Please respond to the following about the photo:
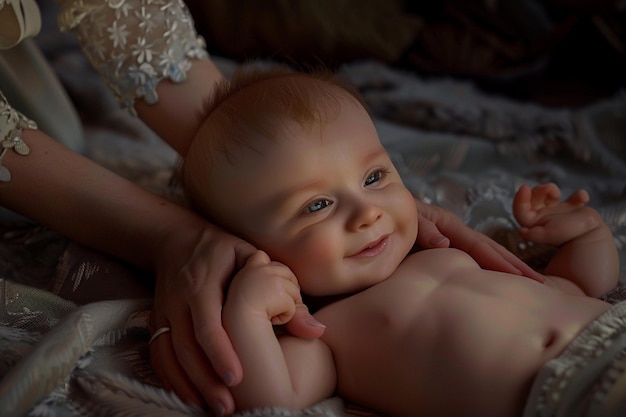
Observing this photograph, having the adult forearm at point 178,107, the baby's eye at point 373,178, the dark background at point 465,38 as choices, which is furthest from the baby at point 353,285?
the dark background at point 465,38

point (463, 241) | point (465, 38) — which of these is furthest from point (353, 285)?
point (465, 38)

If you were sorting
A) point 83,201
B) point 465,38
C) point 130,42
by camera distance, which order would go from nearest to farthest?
point 83,201 → point 130,42 → point 465,38

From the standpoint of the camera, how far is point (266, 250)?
31.6 inches

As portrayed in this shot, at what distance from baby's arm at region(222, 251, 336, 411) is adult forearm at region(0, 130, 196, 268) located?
7.3 inches

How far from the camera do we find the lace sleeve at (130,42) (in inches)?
41.9

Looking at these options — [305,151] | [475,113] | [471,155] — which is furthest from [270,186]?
[475,113]

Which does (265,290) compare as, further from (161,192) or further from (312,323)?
(161,192)

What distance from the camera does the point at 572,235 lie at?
914mm

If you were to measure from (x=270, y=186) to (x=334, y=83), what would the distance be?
0.17m

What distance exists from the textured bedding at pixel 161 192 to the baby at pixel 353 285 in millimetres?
44

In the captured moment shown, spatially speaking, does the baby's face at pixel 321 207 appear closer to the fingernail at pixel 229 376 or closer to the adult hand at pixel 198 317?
the adult hand at pixel 198 317

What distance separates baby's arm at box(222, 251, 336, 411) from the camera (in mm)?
678

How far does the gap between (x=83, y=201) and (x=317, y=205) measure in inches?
11.4

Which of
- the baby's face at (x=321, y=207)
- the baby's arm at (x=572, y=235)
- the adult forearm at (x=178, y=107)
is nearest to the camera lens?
the baby's face at (x=321, y=207)
